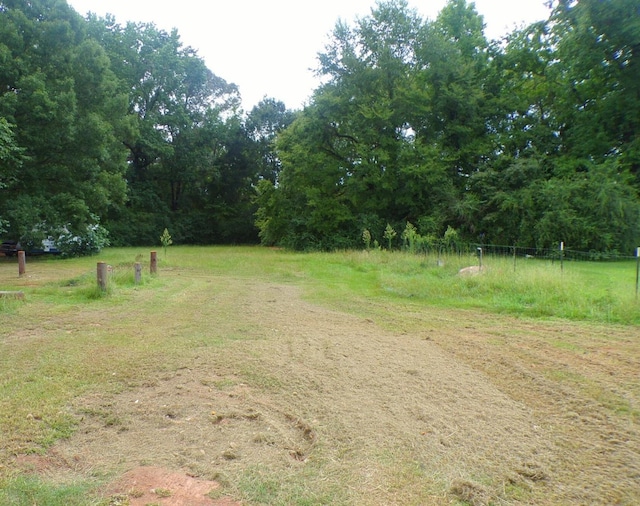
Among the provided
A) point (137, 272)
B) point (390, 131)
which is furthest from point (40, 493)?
point (390, 131)

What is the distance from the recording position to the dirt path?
2.82 m

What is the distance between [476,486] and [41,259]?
23.2 meters

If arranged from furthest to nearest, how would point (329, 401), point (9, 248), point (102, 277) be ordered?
point (9, 248)
point (102, 277)
point (329, 401)

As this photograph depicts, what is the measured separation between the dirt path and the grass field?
0.06ft

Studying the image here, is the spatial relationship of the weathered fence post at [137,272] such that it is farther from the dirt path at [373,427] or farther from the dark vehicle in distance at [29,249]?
the dark vehicle in distance at [29,249]

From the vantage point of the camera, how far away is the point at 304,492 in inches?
108

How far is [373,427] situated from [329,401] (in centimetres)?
62

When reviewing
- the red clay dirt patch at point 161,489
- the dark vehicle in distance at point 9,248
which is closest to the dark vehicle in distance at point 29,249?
the dark vehicle in distance at point 9,248

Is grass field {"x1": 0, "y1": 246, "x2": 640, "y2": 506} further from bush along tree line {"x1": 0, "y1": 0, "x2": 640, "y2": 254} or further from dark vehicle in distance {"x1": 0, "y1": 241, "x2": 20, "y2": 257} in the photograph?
dark vehicle in distance {"x1": 0, "y1": 241, "x2": 20, "y2": 257}

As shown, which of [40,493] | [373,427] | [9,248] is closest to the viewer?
[40,493]

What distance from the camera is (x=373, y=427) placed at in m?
3.59

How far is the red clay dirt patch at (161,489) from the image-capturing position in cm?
262

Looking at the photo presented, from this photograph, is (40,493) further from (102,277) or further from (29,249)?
(29,249)

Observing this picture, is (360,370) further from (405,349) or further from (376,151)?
(376,151)
